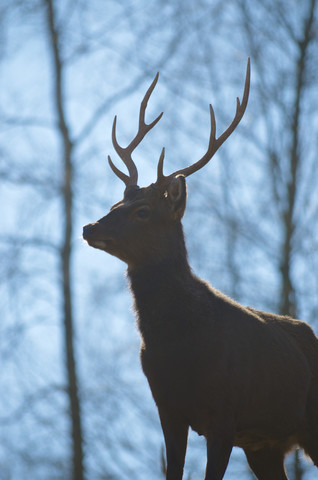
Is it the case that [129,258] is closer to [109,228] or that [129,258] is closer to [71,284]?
[109,228]

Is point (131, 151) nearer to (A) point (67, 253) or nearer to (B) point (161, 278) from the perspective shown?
(B) point (161, 278)

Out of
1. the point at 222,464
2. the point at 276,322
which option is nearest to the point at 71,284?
the point at 276,322

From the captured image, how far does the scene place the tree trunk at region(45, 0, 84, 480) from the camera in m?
11.9

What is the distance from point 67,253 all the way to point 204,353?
7876 mm

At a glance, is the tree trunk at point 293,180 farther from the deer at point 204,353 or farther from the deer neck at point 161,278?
the deer neck at point 161,278

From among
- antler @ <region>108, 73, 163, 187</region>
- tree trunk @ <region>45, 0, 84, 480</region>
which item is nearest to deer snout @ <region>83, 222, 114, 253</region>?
antler @ <region>108, 73, 163, 187</region>

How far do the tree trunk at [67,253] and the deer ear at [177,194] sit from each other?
7.17 meters

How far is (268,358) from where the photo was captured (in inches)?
192

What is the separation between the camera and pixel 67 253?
40.4ft

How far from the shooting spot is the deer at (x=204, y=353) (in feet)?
15.1

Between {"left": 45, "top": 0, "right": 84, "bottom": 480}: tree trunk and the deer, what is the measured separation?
6896 mm

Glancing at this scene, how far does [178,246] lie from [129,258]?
323mm

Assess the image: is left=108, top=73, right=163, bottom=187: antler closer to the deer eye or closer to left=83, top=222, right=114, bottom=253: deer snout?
the deer eye

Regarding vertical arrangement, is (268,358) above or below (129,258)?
below
